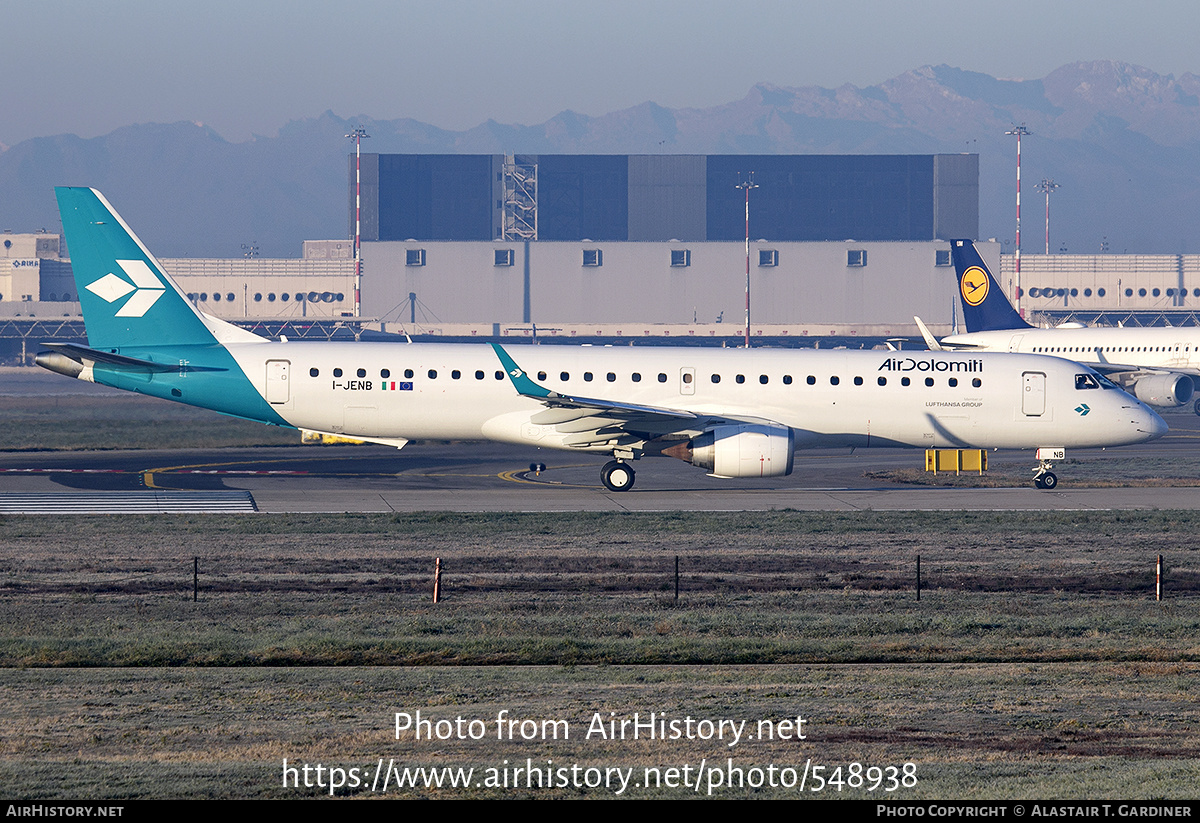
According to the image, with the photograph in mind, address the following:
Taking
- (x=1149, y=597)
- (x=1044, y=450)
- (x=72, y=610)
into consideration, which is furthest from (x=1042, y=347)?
(x=72, y=610)

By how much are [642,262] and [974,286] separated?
6985cm

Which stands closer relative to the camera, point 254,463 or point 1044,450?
point 1044,450

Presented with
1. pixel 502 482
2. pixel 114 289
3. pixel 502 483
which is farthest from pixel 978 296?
pixel 114 289

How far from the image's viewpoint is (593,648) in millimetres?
18469

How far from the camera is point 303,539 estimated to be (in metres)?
27.8

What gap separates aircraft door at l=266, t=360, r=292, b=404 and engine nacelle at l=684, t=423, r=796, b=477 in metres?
11.1

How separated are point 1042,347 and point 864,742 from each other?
208 feet

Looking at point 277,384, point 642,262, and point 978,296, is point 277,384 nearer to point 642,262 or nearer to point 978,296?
point 978,296

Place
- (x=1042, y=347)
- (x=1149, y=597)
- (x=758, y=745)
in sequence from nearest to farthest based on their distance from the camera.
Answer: (x=758, y=745), (x=1149, y=597), (x=1042, y=347)

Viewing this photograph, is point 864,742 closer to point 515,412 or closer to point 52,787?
point 52,787

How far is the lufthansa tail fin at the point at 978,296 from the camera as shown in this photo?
74.2 metres

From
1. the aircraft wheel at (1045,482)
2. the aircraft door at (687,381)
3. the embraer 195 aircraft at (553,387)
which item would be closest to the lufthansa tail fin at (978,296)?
the aircraft wheel at (1045,482)

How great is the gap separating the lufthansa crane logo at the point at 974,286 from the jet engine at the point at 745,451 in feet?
140
